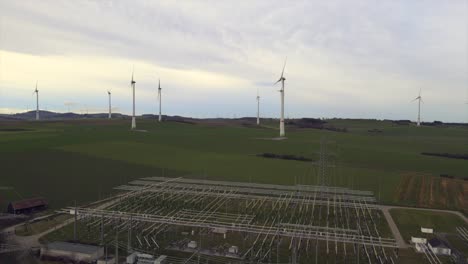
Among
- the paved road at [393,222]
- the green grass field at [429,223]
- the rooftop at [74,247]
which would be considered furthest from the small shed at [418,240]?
the rooftop at [74,247]

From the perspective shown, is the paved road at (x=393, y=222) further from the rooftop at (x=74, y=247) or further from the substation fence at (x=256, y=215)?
the rooftop at (x=74, y=247)

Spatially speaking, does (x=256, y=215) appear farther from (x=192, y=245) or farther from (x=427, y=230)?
(x=427, y=230)

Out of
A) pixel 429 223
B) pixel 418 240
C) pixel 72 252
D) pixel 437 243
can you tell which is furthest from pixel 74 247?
pixel 429 223

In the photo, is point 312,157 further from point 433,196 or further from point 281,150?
point 433,196

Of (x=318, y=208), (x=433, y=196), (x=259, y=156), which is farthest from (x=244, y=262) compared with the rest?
(x=259, y=156)

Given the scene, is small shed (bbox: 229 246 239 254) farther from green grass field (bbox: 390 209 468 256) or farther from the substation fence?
green grass field (bbox: 390 209 468 256)
